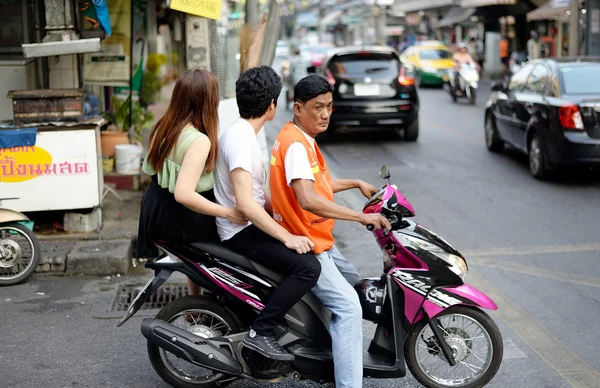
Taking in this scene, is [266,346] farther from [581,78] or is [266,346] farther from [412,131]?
[412,131]

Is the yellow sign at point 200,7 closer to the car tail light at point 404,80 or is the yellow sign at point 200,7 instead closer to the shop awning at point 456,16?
the car tail light at point 404,80

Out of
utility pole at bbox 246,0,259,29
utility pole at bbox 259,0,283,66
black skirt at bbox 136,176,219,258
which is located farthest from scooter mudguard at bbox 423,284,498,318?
utility pole at bbox 246,0,259,29

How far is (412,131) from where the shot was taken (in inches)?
597

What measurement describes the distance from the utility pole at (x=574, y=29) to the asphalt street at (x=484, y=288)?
15.1m

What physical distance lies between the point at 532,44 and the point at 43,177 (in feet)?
86.4

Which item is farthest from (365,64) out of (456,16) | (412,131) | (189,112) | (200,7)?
(456,16)

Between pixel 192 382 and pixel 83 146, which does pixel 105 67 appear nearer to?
pixel 83 146

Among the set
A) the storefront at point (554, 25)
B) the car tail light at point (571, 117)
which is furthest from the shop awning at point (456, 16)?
the car tail light at point (571, 117)

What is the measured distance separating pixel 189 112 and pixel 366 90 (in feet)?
34.9

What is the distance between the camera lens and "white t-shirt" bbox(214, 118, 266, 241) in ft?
13.5

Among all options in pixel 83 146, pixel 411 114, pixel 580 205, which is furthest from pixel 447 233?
pixel 411 114

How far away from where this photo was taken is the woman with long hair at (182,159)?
4293mm

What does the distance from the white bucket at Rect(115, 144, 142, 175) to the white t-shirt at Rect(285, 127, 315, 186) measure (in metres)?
5.95

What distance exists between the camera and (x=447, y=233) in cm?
845
